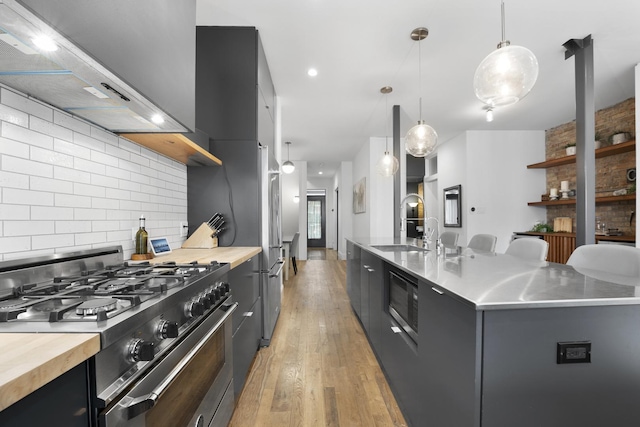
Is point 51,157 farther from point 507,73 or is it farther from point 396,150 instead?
point 396,150

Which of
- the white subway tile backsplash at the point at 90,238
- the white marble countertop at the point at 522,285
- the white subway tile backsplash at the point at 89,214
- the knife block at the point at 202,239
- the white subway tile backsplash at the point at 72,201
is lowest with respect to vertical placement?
the white marble countertop at the point at 522,285

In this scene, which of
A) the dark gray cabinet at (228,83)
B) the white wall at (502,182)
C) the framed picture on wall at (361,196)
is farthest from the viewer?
the framed picture on wall at (361,196)

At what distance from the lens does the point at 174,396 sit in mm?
931

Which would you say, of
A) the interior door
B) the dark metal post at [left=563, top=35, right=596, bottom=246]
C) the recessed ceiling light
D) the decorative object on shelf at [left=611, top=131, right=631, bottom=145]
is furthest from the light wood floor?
the interior door

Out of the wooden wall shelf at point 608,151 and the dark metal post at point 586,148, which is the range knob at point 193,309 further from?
the wooden wall shelf at point 608,151

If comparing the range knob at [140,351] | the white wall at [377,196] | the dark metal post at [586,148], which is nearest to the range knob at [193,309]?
the range knob at [140,351]

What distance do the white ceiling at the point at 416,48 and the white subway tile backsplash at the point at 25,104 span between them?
1.62 m

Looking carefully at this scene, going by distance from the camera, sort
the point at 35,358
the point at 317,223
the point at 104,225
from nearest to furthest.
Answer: the point at 35,358
the point at 104,225
the point at 317,223

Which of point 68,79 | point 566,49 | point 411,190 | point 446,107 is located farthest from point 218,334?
point 411,190

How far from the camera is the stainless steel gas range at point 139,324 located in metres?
0.68

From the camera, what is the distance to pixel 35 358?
1.71 ft

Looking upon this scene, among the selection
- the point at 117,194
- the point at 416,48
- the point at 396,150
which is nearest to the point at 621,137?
the point at 396,150

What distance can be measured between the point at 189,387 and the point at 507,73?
2.24 meters

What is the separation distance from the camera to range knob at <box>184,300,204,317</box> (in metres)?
1.05
